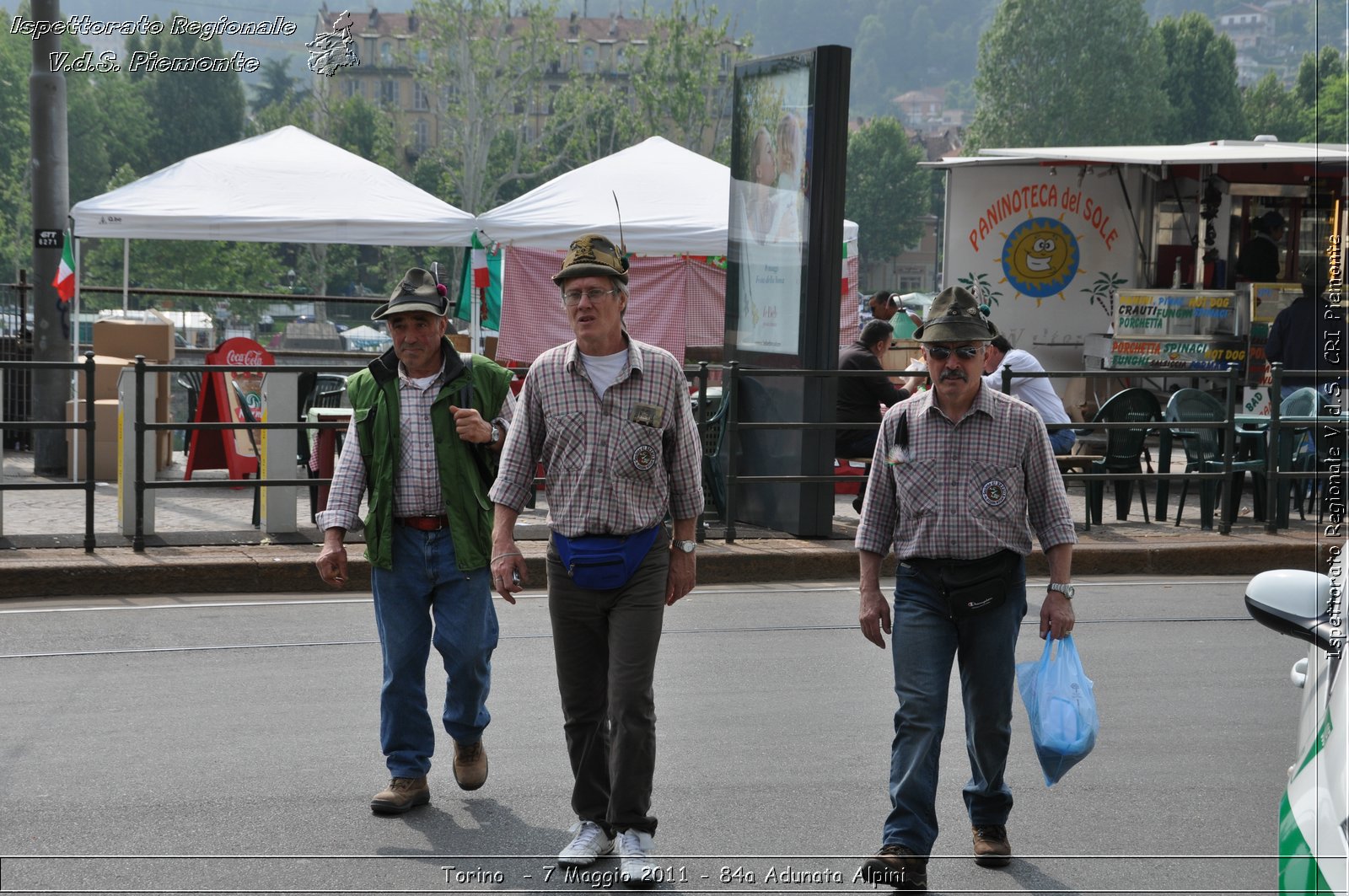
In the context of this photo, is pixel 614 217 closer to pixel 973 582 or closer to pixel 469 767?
pixel 469 767

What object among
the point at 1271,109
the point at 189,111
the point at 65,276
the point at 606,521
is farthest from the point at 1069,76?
the point at 606,521

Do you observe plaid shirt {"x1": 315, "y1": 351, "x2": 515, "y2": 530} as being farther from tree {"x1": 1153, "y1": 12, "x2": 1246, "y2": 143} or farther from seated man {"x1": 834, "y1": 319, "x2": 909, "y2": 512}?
tree {"x1": 1153, "y1": 12, "x2": 1246, "y2": 143}

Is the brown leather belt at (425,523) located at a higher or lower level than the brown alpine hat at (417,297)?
lower

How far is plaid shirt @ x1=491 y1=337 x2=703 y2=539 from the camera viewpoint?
4762mm

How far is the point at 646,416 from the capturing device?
479cm

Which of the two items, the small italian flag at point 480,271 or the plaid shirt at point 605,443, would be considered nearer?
the plaid shirt at point 605,443

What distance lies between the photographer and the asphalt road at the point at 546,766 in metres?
4.86

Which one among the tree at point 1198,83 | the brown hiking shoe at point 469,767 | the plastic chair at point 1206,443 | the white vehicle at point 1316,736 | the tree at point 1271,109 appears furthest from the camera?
the tree at point 1198,83

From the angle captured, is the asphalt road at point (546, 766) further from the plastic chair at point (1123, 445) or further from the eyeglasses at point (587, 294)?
the plastic chair at point (1123, 445)

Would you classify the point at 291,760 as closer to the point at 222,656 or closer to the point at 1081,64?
the point at 222,656

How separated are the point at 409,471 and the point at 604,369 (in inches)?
37.5

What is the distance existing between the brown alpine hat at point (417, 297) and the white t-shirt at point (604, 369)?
0.79m

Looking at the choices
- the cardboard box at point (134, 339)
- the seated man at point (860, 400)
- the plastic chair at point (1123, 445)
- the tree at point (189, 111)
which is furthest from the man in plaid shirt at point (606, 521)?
the tree at point (189, 111)

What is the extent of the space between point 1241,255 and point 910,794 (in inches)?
608
